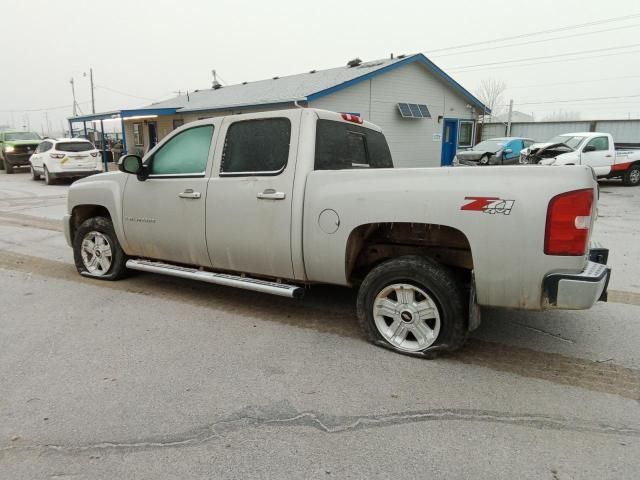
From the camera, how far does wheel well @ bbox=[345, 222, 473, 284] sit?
12.0ft

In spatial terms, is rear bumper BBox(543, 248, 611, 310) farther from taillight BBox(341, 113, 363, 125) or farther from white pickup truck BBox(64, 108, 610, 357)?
taillight BBox(341, 113, 363, 125)

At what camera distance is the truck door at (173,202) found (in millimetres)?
4523

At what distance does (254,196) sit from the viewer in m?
4.08

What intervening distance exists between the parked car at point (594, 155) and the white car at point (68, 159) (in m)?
15.9

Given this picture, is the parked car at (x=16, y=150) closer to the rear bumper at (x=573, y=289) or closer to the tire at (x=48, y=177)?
the tire at (x=48, y=177)

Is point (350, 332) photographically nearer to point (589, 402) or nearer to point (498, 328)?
point (498, 328)

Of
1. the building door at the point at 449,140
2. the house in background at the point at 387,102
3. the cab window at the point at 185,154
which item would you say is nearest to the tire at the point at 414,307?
the cab window at the point at 185,154

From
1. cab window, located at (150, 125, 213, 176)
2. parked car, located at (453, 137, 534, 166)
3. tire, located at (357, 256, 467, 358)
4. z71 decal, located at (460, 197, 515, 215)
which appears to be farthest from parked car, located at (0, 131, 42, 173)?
z71 decal, located at (460, 197, 515, 215)

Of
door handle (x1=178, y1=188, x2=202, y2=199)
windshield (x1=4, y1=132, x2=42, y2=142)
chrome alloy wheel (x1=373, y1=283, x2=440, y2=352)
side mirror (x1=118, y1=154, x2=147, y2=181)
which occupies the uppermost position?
windshield (x1=4, y1=132, x2=42, y2=142)

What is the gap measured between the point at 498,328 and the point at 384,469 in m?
2.26

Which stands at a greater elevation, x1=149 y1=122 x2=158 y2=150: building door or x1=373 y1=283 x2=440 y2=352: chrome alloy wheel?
x1=149 y1=122 x2=158 y2=150: building door

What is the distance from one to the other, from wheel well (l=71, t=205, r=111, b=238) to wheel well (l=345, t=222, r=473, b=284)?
3.31 meters

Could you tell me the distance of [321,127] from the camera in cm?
414

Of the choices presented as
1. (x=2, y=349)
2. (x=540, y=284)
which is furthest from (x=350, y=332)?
(x=2, y=349)
